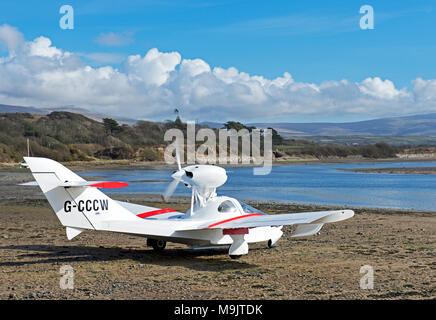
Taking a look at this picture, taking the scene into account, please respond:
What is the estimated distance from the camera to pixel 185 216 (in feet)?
47.0

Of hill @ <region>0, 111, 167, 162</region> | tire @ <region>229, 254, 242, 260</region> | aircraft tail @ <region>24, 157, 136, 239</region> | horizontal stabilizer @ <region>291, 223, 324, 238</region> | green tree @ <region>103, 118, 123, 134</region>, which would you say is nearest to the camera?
aircraft tail @ <region>24, 157, 136, 239</region>

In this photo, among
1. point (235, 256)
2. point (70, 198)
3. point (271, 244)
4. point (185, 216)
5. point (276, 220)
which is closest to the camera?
point (70, 198)

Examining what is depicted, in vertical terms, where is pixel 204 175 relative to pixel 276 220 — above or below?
above

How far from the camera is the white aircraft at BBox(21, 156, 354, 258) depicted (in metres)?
12.1

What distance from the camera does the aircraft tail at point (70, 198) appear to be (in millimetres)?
11906

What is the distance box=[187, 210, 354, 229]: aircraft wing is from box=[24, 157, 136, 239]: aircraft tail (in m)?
2.67

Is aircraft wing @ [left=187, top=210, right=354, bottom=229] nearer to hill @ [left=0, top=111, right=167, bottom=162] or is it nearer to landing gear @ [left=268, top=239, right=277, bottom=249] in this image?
landing gear @ [left=268, top=239, right=277, bottom=249]

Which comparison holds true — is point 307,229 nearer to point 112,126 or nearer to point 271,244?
point 271,244

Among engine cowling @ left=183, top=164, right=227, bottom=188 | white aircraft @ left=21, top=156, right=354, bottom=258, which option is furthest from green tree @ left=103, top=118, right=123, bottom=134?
engine cowling @ left=183, top=164, right=227, bottom=188

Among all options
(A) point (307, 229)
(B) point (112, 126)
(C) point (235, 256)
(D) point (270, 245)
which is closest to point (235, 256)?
(C) point (235, 256)

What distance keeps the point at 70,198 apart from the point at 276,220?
5.20 meters
